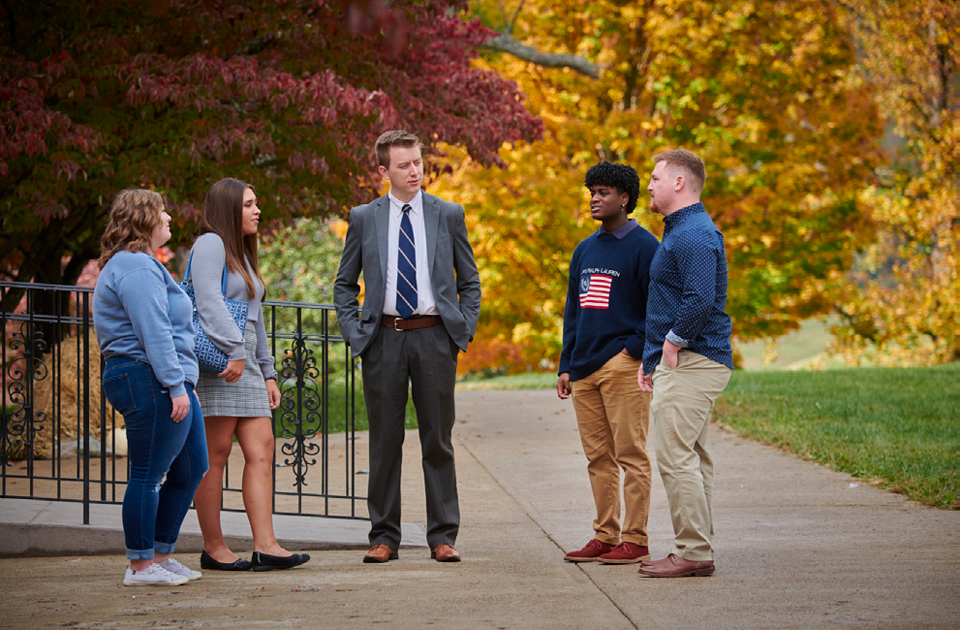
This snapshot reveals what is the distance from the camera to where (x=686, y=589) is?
4348 mm

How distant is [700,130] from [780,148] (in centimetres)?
225

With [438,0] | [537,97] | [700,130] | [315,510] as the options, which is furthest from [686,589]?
[537,97]

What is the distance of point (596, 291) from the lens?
5.03 metres

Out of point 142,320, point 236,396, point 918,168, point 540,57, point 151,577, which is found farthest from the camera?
point 918,168

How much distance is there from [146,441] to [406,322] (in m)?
1.39

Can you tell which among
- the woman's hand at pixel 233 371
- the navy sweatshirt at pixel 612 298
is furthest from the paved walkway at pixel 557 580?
the navy sweatshirt at pixel 612 298

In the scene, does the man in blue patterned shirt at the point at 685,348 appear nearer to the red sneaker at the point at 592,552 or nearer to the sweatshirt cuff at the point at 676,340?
the sweatshirt cuff at the point at 676,340

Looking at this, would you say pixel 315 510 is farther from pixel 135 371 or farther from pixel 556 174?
pixel 556 174

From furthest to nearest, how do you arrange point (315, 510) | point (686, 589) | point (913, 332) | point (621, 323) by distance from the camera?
1. point (913, 332)
2. point (315, 510)
3. point (621, 323)
4. point (686, 589)

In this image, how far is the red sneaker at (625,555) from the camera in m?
4.90

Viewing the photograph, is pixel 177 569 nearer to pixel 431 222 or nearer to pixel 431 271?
pixel 431 271

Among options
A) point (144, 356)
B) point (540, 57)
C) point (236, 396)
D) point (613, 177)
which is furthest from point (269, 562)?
point (540, 57)

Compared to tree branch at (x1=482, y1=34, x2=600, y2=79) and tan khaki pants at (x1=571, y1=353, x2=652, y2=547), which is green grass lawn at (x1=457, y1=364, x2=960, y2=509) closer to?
tan khaki pants at (x1=571, y1=353, x2=652, y2=547)

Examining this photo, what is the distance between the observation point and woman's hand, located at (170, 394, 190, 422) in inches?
171
